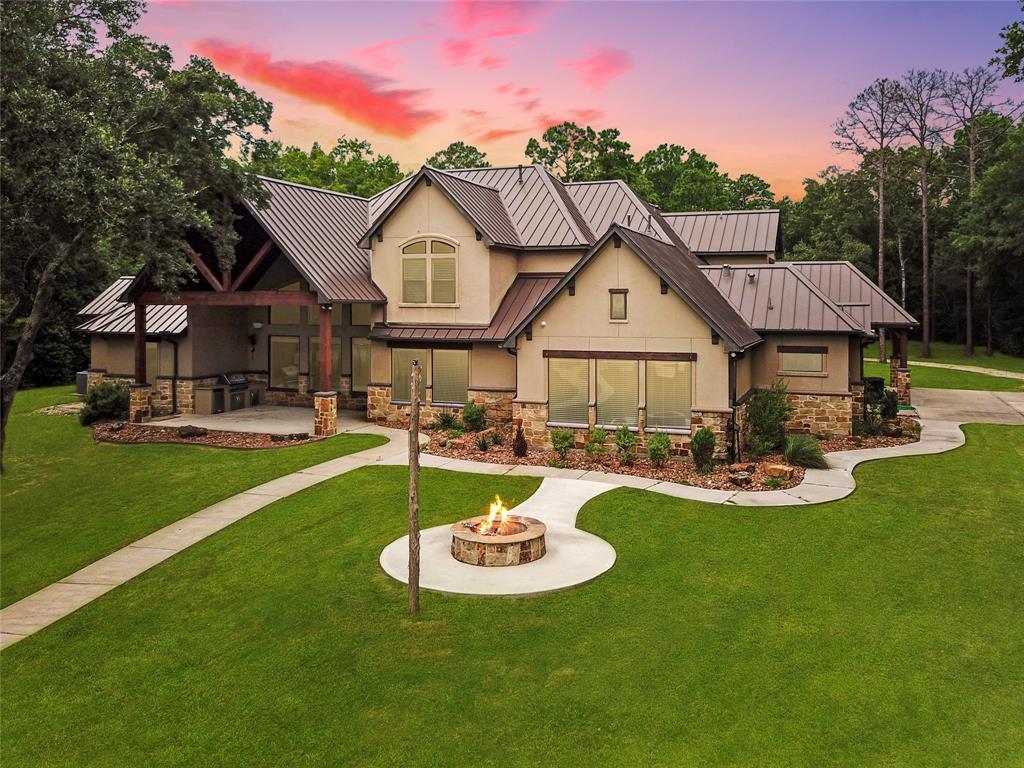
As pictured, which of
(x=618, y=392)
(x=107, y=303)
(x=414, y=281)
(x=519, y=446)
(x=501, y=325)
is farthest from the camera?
(x=107, y=303)

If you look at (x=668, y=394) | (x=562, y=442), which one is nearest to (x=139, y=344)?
(x=562, y=442)

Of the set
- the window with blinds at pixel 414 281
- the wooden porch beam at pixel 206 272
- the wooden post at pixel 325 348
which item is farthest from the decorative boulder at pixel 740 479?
the wooden porch beam at pixel 206 272

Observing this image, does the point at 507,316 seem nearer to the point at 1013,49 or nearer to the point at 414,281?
the point at 414,281

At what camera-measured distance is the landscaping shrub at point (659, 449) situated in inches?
778

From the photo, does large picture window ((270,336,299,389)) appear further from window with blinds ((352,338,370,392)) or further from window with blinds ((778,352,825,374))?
window with blinds ((778,352,825,374))

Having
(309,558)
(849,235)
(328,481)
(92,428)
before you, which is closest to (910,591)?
(309,558)

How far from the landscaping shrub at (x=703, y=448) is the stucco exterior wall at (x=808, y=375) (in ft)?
15.8

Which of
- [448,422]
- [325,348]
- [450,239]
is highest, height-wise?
[450,239]

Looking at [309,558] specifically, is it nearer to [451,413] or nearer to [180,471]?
[180,471]

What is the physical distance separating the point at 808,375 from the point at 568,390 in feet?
26.2

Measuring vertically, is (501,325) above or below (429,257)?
below

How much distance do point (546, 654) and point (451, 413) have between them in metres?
15.8

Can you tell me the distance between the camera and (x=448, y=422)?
25.1 metres

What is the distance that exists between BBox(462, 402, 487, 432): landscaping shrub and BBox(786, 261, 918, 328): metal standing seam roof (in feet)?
41.2
